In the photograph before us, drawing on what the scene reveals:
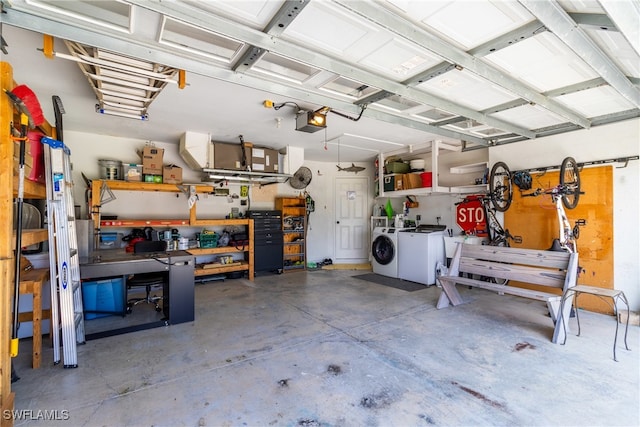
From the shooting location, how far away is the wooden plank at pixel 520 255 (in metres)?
3.31

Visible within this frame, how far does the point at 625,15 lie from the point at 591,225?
3278 mm

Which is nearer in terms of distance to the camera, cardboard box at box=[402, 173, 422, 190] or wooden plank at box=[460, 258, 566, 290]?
wooden plank at box=[460, 258, 566, 290]

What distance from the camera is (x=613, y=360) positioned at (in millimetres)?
2623

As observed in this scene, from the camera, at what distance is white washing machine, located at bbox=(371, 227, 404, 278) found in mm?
5867

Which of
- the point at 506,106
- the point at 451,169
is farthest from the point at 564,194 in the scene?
the point at 451,169

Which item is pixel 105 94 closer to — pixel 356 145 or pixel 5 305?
pixel 5 305

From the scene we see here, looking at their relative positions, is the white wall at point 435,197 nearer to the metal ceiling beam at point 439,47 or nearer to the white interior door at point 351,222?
the white interior door at point 351,222

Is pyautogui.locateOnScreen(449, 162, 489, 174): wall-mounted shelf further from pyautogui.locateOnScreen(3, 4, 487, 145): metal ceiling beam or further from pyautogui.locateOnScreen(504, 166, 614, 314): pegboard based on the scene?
pyautogui.locateOnScreen(3, 4, 487, 145): metal ceiling beam

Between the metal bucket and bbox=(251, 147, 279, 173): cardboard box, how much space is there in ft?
6.89

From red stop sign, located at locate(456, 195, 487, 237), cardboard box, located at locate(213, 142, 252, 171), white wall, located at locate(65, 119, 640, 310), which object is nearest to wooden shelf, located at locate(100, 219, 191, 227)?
white wall, located at locate(65, 119, 640, 310)

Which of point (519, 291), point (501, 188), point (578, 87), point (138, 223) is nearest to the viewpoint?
point (578, 87)

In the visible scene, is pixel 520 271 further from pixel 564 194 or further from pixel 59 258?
pixel 59 258

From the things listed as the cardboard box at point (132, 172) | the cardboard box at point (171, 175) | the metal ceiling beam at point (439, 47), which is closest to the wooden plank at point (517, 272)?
the metal ceiling beam at point (439, 47)

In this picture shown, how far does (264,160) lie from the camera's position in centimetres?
524
